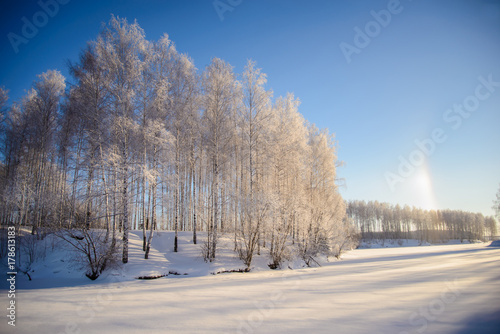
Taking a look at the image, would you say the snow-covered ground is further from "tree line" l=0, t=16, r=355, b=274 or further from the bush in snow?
"tree line" l=0, t=16, r=355, b=274

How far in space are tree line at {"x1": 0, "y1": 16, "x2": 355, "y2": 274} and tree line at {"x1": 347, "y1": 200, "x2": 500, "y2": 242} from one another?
66837 millimetres

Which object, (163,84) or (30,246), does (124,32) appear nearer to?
(163,84)

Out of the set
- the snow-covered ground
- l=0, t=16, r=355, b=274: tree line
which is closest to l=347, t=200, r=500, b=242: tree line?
l=0, t=16, r=355, b=274: tree line

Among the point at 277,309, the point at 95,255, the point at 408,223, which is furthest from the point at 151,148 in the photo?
the point at 408,223

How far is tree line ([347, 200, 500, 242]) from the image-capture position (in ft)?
251

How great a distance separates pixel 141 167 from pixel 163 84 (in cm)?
561

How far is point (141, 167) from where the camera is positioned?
10.9 m

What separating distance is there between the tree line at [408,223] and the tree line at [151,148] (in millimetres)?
66837

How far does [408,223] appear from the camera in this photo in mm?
78812

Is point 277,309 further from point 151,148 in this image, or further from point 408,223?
point 408,223

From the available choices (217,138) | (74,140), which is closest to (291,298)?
(217,138)

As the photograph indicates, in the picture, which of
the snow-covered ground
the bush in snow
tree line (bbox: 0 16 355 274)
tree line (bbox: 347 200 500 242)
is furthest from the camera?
tree line (bbox: 347 200 500 242)

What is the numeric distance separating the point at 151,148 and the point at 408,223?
3819 inches

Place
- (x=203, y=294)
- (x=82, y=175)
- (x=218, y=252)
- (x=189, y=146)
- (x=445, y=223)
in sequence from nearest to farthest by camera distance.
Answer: (x=203, y=294)
(x=82, y=175)
(x=218, y=252)
(x=189, y=146)
(x=445, y=223)
